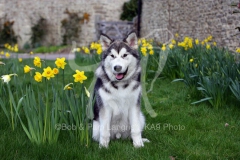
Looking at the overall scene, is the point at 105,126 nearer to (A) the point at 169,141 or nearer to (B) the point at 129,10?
(A) the point at 169,141

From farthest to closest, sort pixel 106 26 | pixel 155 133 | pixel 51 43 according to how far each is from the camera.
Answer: pixel 51 43
pixel 106 26
pixel 155 133

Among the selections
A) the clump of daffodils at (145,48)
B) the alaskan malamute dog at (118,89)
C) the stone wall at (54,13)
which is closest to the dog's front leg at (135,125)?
the alaskan malamute dog at (118,89)

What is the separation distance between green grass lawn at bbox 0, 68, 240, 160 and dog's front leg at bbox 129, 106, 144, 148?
89mm

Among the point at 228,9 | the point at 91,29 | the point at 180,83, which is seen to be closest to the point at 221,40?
the point at 228,9

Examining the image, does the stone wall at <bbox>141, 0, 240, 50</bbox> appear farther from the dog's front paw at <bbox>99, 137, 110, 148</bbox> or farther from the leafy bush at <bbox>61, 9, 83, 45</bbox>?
the dog's front paw at <bbox>99, 137, 110, 148</bbox>

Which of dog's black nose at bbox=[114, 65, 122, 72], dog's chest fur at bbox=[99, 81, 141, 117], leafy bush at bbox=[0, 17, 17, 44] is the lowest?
leafy bush at bbox=[0, 17, 17, 44]

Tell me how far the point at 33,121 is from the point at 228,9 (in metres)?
7.23

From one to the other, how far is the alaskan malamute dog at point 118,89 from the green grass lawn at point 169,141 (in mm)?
197

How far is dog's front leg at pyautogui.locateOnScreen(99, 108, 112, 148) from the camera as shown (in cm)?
287

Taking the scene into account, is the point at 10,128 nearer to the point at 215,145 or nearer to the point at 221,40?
the point at 215,145

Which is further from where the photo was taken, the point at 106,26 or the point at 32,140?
the point at 106,26

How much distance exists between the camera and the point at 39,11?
19344 mm

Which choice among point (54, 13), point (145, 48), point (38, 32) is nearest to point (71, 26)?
point (54, 13)

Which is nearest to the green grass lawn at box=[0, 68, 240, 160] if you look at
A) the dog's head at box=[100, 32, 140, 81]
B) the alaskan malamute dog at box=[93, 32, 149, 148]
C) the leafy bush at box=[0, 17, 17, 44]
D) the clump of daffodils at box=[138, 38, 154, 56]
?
the alaskan malamute dog at box=[93, 32, 149, 148]
